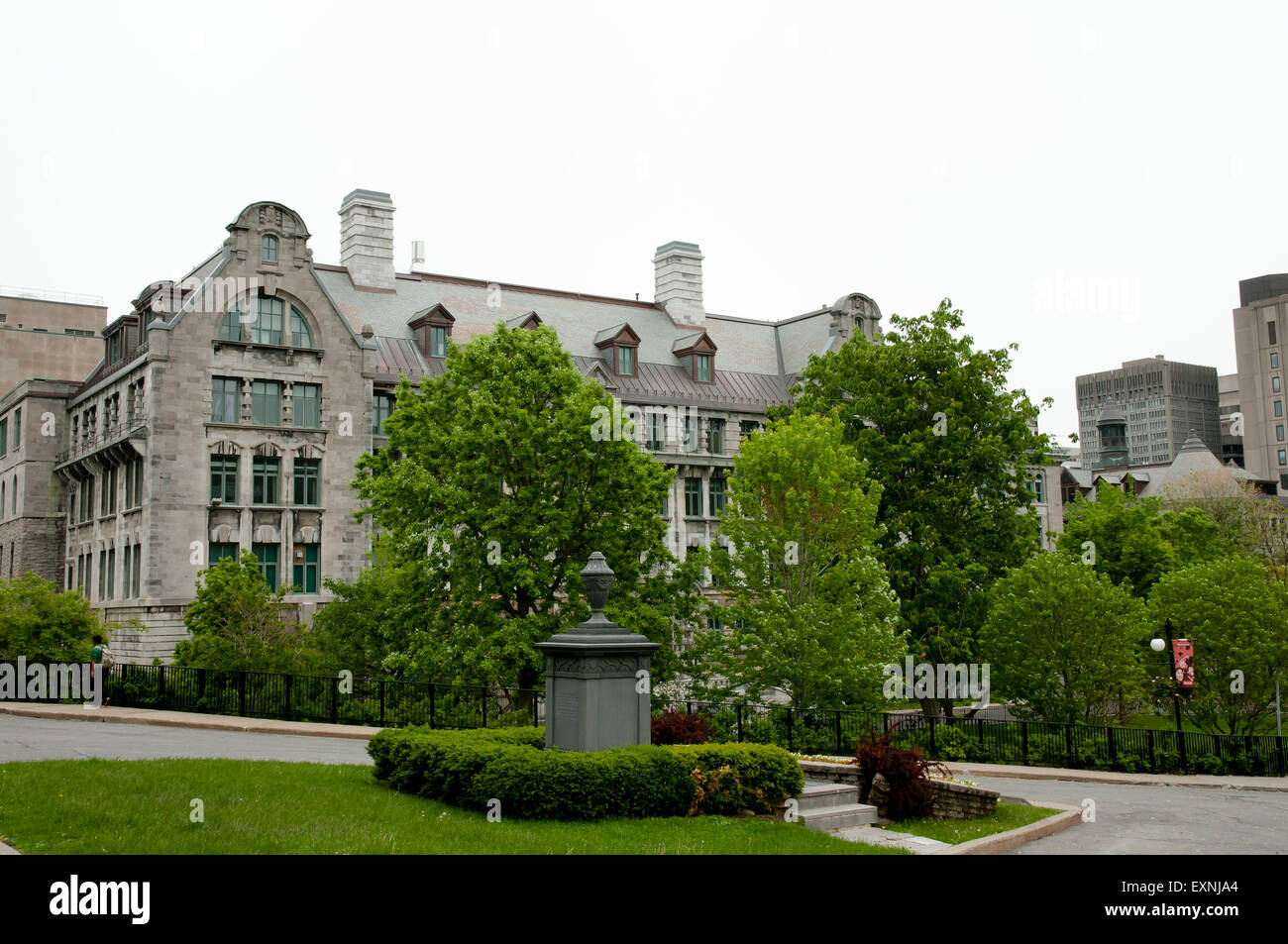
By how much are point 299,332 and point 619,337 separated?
1568cm

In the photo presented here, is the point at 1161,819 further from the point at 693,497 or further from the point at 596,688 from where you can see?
the point at 693,497

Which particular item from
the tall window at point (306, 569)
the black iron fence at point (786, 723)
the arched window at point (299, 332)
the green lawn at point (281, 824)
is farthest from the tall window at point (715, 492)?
the green lawn at point (281, 824)

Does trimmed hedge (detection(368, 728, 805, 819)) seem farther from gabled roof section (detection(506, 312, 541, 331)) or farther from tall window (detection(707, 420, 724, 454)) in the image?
tall window (detection(707, 420, 724, 454))

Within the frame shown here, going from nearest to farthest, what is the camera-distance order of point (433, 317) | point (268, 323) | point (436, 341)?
1. point (268, 323)
2. point (433, 317)
3. point (436, 341)

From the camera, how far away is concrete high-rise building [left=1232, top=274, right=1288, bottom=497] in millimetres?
129500

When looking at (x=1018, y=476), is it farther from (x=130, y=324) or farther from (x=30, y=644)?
(x=130, y=324)

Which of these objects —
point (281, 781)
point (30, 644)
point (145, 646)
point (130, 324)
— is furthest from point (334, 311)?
point (281, 781)

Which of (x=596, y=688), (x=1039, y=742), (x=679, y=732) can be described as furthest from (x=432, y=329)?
(x=596, y=688)

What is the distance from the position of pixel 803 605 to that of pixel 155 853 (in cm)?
2053

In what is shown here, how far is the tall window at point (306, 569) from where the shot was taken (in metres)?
44.1

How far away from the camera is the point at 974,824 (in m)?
16.5

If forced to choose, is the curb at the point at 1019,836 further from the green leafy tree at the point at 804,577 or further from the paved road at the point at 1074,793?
the green leafy tree at the point at 804,577
